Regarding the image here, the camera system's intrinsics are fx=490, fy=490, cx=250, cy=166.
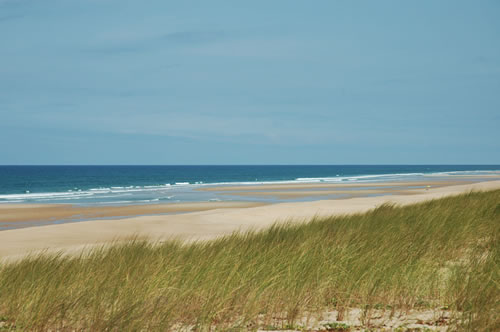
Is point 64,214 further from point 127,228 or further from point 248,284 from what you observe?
point 248,284

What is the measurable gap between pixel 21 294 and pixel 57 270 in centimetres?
102

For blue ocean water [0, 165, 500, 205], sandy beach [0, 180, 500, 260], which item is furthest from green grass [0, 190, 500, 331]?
blue ocean water [0, 165, 500, 205]

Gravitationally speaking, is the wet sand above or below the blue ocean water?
above

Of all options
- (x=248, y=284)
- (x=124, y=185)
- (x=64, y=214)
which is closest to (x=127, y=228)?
(x=64, y=214)

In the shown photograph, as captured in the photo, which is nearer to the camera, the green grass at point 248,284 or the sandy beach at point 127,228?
the green grass at point 248,284

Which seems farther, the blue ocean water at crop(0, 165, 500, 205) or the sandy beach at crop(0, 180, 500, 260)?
the blue ocean water at crop(0, 165, 500, 205)

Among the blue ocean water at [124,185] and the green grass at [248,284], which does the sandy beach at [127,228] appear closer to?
the green grass at [248,284]

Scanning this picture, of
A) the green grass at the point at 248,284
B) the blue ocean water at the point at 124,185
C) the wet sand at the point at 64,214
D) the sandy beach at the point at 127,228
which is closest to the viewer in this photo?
the green grass at the point at 248,284

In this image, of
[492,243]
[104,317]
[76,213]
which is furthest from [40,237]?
[492,243]

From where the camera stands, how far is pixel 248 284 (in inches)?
219

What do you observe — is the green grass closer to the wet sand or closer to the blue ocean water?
the wet sand

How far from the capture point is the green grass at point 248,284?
4727 mm

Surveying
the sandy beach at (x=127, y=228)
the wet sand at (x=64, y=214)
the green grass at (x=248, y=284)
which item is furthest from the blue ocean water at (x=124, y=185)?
the green grass at (x=248, y=284)

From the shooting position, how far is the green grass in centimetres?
473
